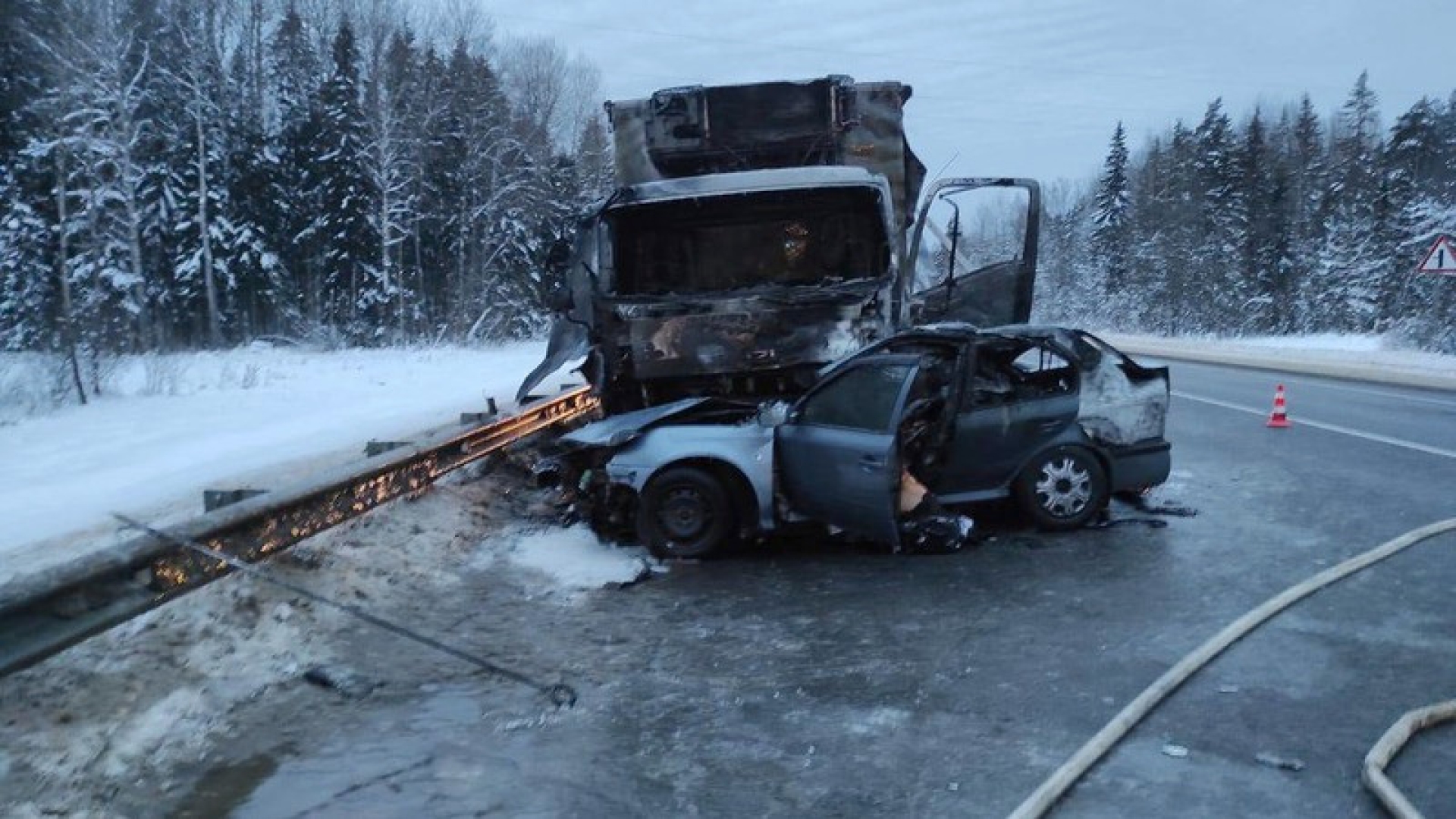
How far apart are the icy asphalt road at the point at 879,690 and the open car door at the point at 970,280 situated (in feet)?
10.8

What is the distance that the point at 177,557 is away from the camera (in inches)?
196

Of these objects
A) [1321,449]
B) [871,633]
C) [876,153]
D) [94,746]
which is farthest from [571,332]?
[1321,449]

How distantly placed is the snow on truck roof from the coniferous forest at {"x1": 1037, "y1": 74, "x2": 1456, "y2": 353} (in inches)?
1176

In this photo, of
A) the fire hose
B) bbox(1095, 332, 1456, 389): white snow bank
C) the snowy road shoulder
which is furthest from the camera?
bbox(1095, 332, 1456, 389): white snow bank

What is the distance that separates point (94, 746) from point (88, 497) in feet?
19.8

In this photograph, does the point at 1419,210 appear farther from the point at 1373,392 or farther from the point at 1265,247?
the point at 1373,392

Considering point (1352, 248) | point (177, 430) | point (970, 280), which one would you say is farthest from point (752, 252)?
point (1352, 248)

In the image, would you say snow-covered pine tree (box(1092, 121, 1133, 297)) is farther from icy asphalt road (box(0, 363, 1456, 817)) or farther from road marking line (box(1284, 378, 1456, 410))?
icy asphalt road (box(0, 363, 1456, 817))

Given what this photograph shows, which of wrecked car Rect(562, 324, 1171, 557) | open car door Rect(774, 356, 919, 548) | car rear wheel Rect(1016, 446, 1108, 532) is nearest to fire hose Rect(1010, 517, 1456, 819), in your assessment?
car rear wheel Rect(1016, 446, 1108, 532)

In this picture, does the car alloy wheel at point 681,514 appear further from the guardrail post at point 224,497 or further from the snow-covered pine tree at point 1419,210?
the snow-covered pine tree at point 1419,210

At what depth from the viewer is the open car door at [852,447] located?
700 cm

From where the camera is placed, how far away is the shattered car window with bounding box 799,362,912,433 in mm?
7273

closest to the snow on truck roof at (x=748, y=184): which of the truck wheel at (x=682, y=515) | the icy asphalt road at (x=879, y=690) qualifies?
the truck wheel at (x=682, y=515)

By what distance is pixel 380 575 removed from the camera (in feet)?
22.3
